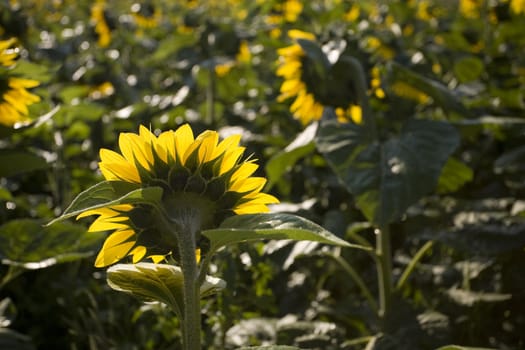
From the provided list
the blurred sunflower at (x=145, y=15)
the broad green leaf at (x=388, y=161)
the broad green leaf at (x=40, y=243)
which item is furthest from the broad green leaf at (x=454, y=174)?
the blurred sunflower at (x=145, y=15)

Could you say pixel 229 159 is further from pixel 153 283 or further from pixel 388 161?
pixel 388 161

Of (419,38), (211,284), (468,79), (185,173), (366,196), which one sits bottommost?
(419,38)

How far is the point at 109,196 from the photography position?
65cm

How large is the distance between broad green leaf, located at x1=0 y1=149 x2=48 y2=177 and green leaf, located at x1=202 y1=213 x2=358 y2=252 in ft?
2.10

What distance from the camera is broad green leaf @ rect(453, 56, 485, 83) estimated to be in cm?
180

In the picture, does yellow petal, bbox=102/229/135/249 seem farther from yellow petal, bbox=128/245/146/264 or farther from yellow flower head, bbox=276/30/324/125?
yellow flower head, bbox=276/30/324/125

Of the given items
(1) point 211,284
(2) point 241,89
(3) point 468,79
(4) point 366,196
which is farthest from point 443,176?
(2) point 241,89

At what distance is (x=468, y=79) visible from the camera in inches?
72.1

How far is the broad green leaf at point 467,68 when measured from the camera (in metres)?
1.80

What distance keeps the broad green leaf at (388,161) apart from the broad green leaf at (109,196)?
1.57ft

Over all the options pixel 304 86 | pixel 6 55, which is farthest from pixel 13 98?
pixel 304 86

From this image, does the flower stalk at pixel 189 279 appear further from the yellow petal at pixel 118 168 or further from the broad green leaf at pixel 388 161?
the broad green leaf at pixel 388 161

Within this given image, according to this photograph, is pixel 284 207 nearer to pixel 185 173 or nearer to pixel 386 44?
pixel 185 173

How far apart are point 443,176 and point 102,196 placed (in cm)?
87
